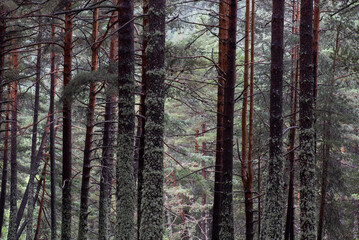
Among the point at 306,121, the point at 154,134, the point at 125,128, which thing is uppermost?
the point at 306,121

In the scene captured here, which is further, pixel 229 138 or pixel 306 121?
pixel 229 138

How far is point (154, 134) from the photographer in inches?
229

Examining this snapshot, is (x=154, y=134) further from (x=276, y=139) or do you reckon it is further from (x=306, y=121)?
(x=306, y=121)

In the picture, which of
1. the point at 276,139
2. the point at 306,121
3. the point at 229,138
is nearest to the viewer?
the point at 276,139

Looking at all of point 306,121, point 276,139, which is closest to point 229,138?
point 276,139

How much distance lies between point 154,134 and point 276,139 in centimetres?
260

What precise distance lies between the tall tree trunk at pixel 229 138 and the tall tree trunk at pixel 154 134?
2341 millimetres

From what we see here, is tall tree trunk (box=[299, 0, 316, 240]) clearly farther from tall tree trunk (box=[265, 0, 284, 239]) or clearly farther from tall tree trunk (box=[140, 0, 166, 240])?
tall tree trunk (box=[140, 0, 166, 240])

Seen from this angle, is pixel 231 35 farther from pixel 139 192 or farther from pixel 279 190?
pixel 139 192

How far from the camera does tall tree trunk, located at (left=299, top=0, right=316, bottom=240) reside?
716 centimetres

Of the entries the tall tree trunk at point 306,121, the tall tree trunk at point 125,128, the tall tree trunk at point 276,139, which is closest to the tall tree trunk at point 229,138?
the tall tree trunk at point 276,139

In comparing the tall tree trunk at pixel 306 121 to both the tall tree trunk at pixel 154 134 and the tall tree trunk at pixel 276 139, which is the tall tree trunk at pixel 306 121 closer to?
the tall tree trunk at pixel 276 139

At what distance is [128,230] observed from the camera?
20.2 feet

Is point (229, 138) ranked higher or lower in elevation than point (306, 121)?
lower
